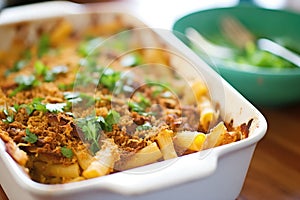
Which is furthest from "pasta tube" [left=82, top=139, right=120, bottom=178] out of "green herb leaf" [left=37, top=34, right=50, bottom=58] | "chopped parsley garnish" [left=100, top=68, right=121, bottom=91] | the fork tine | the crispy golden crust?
the fork tine

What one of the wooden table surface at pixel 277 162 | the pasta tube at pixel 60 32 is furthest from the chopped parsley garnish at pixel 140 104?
the pasta tube at pixel 60 32

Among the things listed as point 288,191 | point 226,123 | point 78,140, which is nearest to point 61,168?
point 78,140

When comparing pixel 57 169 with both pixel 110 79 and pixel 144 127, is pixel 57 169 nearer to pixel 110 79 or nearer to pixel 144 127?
pixel 144 127

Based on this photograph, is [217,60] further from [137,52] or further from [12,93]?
[12,93]

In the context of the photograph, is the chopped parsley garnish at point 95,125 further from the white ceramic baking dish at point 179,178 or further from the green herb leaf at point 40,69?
the green herb leaf at point 40,69

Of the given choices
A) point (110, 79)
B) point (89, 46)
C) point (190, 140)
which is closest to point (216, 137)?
point (190, 140)

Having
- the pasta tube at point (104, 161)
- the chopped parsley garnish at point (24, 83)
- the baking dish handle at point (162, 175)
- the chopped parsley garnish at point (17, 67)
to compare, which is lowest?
the chopped parsley garnish at point (17, 67)

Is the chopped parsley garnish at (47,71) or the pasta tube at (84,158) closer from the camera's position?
the pasta tube at (84,158)
